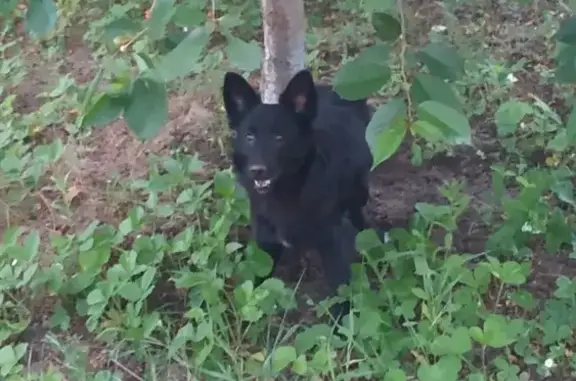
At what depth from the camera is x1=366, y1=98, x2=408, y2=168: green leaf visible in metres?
1.12

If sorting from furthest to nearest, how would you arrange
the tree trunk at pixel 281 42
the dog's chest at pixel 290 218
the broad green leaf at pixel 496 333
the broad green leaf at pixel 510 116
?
the broad green leaf at pixel 510 116
the tree trunk at pixel 281 42
the dog's chest at pixel 290 218
the broad green leaf at pixel 496 333

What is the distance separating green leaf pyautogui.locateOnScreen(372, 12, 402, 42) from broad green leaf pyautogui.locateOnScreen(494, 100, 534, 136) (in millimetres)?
2240

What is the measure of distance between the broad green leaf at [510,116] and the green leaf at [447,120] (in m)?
2.46

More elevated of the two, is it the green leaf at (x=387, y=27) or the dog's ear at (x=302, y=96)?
the green leaf at (x=387, y=27)

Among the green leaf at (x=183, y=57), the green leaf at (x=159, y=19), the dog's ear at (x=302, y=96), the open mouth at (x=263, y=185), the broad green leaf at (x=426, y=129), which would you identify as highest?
the green leaf at (x=159, y=19)

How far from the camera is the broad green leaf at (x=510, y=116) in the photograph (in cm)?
349

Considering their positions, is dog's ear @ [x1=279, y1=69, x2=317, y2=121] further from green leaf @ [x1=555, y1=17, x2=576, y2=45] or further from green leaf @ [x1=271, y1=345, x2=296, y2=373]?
green leaf @ [x1=555, y1=17, x2=576, y2=45]

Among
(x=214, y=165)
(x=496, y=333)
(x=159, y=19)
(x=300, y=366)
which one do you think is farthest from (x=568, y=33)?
(x=214, y=165)

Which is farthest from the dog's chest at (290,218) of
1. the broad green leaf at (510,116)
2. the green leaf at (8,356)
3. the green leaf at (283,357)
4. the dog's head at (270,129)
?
the broad green leaf at (510,116)

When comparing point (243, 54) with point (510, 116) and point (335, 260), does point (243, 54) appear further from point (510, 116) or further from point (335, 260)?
point (510, 116)

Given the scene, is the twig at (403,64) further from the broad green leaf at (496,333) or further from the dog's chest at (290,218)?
the dog's chest at (290,218)

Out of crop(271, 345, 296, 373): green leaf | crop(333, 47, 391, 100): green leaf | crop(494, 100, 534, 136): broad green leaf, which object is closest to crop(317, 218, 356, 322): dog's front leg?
crop(271, 345, 296, 373): green leaf

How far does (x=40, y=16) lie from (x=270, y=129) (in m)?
1.39

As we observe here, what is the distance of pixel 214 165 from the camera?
3.39 m
